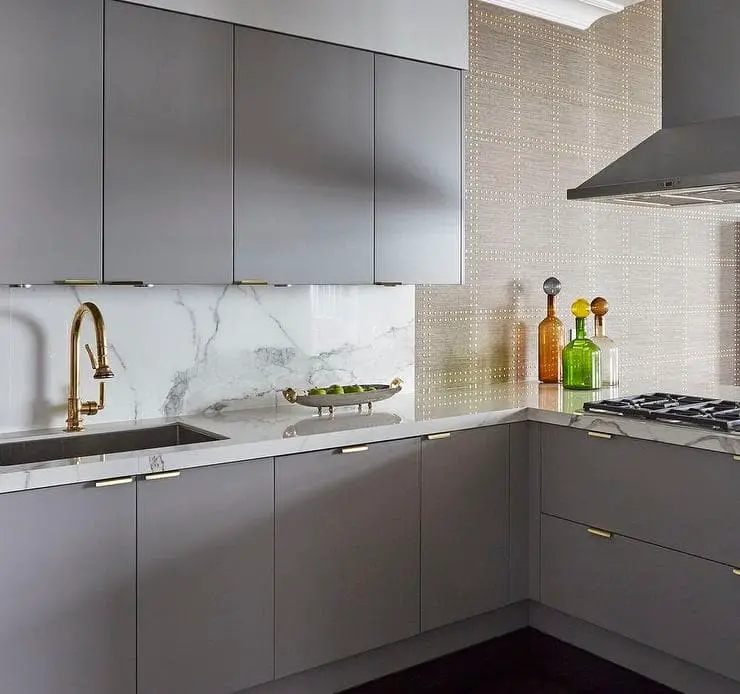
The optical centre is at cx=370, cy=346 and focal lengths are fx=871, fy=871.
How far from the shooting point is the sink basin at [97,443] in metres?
2.41

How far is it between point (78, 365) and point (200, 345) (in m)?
0.41

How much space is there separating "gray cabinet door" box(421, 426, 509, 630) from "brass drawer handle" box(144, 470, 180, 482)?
82 centimetres

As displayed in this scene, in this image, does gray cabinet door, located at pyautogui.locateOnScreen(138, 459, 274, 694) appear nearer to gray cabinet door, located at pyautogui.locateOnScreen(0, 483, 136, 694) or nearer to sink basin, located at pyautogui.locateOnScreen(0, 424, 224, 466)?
gray cabinet door, located at pyautogui.locateOnScreen(0, 483, 136, 694)

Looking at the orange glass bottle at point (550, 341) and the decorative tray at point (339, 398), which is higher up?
the orange glass bottle at point (550, 341)

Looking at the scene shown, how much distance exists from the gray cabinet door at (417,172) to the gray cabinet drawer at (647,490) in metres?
0.72

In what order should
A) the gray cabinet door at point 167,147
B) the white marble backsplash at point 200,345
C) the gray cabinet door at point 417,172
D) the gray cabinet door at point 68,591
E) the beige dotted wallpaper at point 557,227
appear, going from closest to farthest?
the gray cabinet door at point 68,591 → the gray cabinet door at point 167,147 → the white marble backsplash at point 200,345 → the gray cabinet door at point 417,172 → the beige dotted wallpaper at point 557,227

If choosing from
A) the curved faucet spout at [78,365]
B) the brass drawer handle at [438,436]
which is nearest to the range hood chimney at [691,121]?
the brass drawer handle at [438,436]

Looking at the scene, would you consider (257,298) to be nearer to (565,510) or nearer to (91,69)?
(91,69)

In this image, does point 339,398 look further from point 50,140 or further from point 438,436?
point 50,140

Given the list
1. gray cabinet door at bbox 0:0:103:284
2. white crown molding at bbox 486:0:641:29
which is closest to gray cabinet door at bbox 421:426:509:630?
gray cabinet door at bbox 0:0:103:284

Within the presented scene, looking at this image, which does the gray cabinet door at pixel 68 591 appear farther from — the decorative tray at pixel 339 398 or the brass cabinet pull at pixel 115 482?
the decorative tray at pixel 339 398

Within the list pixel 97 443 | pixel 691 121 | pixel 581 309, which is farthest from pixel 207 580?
pixel 691 121

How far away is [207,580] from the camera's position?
2.27 metres

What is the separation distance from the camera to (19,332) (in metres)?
2.51
